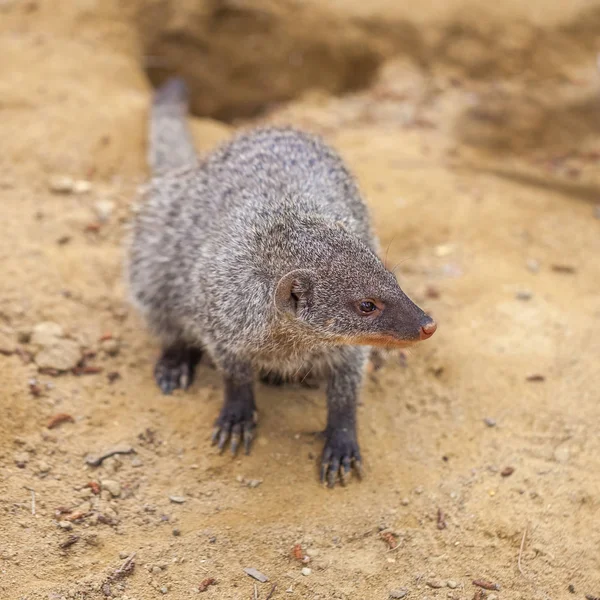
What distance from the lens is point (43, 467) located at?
305 cm

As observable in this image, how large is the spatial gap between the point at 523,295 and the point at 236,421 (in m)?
1.88

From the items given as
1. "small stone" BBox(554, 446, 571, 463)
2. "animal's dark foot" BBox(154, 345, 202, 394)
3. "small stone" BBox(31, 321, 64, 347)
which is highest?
"small stone" BBox(554, 446, 571, 463)

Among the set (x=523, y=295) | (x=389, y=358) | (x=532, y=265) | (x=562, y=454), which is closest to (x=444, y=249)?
(x=532, y=265)

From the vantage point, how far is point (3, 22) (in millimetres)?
5859

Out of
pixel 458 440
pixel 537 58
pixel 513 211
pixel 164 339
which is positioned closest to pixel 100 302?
pixel 164 339

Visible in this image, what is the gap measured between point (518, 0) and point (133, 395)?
5.13 meters

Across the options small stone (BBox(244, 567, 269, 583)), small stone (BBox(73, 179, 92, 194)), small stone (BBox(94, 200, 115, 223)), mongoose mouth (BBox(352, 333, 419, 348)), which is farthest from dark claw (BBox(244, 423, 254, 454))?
small stone (BBox(73, 179, 92, 194))

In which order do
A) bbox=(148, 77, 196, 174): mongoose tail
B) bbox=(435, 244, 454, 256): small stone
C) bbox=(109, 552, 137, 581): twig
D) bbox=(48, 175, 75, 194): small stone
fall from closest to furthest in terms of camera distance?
bbox=(109, 552, 137, 581): twig, bbox=(435, 244, 454, 256): small stone, bbox=(48, 175, 75, 194): small stone, bbox=(148, 77, 196, 174): mongoose tail

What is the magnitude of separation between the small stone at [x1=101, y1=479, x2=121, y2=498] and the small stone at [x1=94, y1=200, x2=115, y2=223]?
212 centimetres

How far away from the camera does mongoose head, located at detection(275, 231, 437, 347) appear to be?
2746mm

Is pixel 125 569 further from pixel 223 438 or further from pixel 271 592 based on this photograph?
pixel 223 438

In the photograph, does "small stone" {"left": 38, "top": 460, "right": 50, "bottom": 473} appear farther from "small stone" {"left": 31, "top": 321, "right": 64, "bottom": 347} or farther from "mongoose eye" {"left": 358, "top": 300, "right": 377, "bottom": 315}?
"mongoose eye" {"left": 358, "top": 300, "right": 377, "bottom": 315}

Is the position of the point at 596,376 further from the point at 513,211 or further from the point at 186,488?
the point at 186,488

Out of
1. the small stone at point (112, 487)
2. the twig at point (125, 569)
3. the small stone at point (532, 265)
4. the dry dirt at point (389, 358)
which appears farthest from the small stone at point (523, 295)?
the twig at point (125, 569)
